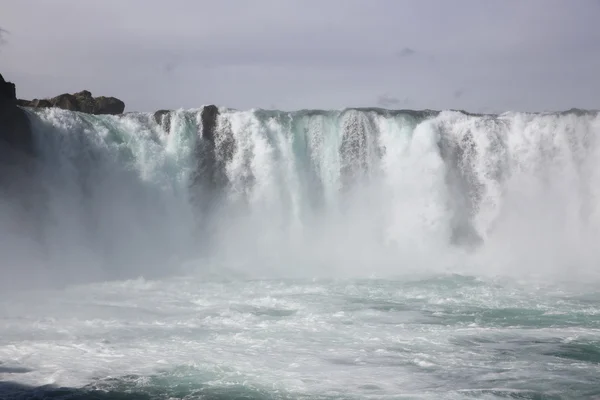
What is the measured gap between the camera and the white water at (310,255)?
10.9m

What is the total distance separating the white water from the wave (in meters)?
0.06

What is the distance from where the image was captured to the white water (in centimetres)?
1094

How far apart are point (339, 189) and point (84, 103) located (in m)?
14.9

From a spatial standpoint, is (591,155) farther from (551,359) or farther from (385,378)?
(385,378)

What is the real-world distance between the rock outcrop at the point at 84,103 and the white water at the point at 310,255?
33.5 ft

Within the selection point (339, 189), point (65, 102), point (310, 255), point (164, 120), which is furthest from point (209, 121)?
point (65, 102)

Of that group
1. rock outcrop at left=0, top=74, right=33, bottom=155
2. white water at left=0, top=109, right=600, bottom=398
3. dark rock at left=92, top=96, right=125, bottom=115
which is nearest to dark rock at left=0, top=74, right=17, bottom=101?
rock outcrop at left=0, top=74, right=33, bottom=155

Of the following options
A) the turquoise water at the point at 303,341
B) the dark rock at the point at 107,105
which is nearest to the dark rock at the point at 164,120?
the turquoise water at the point at 303,341

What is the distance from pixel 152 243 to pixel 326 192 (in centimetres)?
624

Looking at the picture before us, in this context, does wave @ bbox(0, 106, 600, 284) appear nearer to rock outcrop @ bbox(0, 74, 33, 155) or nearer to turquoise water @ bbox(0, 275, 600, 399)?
rock outcrop @ bbox(0, 74, 33, 155)

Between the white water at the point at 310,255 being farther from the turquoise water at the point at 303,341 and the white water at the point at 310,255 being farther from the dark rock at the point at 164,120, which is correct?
the dark rock at the point at 164,120

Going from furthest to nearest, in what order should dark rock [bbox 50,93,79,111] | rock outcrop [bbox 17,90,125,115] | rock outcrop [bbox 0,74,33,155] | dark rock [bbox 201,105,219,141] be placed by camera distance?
dark rock [bbox 50,93,79,111] → rock outcrop [bbox 17,90,125,115] → dark rock [bbox 201,105,219,141] → rock outcrop [bbox 0,74,33,155]

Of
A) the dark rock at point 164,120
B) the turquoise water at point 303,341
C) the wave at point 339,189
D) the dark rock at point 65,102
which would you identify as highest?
the dark rock at point 65,102

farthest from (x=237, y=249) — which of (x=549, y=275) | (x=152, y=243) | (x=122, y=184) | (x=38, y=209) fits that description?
(x=549, y=275)
